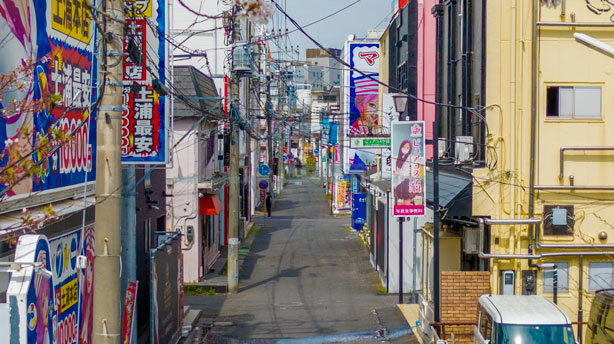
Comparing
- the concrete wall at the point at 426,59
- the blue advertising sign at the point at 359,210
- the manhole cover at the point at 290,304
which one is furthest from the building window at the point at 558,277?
the blue advertising sign at the point at 359,210

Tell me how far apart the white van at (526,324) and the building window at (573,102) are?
4.79 m

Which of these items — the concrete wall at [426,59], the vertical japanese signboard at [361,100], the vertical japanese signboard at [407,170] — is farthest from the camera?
the vertical japanese signboard at [361,100]

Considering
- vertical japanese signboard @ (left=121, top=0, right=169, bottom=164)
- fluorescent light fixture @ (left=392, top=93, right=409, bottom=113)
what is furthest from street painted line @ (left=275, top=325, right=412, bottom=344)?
vertical japanese signboard @ (left=121, top=0, right=169, bottom=164)

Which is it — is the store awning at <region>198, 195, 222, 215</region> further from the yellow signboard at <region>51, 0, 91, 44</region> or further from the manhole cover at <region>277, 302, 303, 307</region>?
the yellow signboard at <region>51, 0, 91, 44</region>

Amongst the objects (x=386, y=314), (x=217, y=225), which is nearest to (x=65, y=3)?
(x=386, y=314)

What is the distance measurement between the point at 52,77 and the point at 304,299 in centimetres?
1424

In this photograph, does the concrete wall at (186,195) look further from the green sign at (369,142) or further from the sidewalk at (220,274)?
the green sign at (369,142)

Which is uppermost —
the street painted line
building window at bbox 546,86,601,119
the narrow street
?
building window at bbox 546,86,601,119

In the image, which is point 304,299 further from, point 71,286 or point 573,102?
point 71,286

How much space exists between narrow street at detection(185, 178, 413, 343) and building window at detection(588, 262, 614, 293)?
181 inches

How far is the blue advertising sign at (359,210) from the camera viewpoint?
127 feet

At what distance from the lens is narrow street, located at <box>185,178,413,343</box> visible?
698 inches

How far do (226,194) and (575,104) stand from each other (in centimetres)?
2170

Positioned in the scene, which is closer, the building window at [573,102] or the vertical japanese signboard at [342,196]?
the building window at [573,102]
